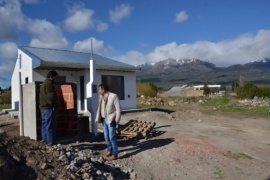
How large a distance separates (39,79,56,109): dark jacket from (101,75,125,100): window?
12077 millimetres

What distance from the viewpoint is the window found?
2048cm

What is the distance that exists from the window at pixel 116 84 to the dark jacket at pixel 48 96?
12077 millimetres

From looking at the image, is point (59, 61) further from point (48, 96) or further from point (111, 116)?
point (111, 116)

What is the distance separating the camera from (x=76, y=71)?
19609mm

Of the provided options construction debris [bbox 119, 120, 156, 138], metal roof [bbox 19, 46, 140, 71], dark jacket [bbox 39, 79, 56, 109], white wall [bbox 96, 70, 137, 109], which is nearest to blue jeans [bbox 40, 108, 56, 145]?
dark jacket [bbox 39, 79, 56, 109]

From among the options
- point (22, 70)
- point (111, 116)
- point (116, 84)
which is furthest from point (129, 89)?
point (111, 116)

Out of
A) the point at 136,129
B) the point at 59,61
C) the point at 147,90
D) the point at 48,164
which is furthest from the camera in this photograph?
the point at 147,90

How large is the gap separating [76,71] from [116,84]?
276cm

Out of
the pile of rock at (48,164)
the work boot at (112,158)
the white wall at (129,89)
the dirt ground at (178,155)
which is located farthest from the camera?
the white wall at (129,89)

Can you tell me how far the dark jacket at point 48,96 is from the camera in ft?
26.7

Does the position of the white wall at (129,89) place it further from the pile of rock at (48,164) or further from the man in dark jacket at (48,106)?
the pile of rock at (48,164)

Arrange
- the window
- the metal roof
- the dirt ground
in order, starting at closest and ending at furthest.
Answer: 1. the dirt ground
2. the metal roof
3. the window

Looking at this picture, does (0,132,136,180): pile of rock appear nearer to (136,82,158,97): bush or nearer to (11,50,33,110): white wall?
(11,50,33,110): white wall

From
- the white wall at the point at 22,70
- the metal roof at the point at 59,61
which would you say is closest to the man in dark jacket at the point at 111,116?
the metal roof at the point at 59,61
